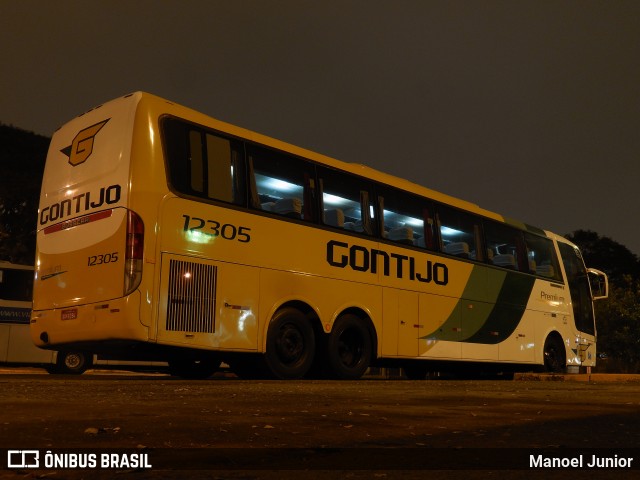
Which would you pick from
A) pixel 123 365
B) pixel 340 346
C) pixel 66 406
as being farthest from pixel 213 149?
pixel 123 365

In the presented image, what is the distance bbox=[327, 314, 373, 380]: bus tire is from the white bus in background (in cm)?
1135

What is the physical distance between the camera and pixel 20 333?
22312 millimetres

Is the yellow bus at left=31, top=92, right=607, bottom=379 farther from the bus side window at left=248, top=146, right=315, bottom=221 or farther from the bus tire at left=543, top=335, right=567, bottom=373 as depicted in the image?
the bus tire at left=543, top=335, right=567, bottom=373

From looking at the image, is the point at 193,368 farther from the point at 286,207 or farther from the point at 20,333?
the point at 20,333

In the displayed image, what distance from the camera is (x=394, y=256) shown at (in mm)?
13406

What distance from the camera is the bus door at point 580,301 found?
19.2 metres

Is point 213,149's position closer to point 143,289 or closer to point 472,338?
point 143,289

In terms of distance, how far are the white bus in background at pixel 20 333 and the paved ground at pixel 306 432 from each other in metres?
15.1

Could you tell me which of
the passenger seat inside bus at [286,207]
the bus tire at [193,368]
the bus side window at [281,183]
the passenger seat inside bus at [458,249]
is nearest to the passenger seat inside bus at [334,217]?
the bus side window at [281,183]

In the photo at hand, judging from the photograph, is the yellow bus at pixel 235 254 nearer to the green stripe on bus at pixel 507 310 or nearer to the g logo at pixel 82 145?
the g logo at pixel 82 145

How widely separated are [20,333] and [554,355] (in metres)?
14.3

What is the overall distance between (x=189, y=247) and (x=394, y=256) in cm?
442

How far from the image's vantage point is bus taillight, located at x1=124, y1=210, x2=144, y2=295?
957cm

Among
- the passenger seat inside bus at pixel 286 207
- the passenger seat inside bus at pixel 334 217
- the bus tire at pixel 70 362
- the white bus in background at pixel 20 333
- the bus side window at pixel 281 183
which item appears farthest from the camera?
the white bus in background at pixel 20 333
